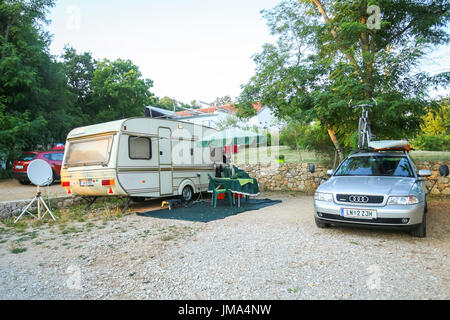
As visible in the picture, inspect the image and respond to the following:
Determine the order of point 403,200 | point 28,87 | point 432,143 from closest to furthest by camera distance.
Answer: point 403,200 → point 28,87 → point 432,143

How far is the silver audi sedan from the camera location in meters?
4.37

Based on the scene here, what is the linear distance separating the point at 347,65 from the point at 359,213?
4869mm

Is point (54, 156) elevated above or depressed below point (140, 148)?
below

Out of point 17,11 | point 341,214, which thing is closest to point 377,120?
point 341,214

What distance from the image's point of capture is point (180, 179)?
8.82 m

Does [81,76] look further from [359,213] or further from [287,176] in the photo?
[359,213]

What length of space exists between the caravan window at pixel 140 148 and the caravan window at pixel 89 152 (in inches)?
20.4

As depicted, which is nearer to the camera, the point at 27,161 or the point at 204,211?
the point at 204,211

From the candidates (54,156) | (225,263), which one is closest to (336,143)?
(225,263)

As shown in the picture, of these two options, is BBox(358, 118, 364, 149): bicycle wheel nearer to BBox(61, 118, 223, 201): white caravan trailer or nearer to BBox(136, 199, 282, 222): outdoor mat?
BBox(136, 199, 282, 222): outdoor mat

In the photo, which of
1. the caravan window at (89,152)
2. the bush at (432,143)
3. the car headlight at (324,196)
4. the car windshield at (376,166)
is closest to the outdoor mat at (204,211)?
the caravan window at (89,152)

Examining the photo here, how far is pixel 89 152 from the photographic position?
7.50 meters

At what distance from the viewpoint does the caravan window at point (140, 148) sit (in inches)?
292

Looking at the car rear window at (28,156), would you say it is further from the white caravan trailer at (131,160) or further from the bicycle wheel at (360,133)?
the bicycle wheel at (360,133)
